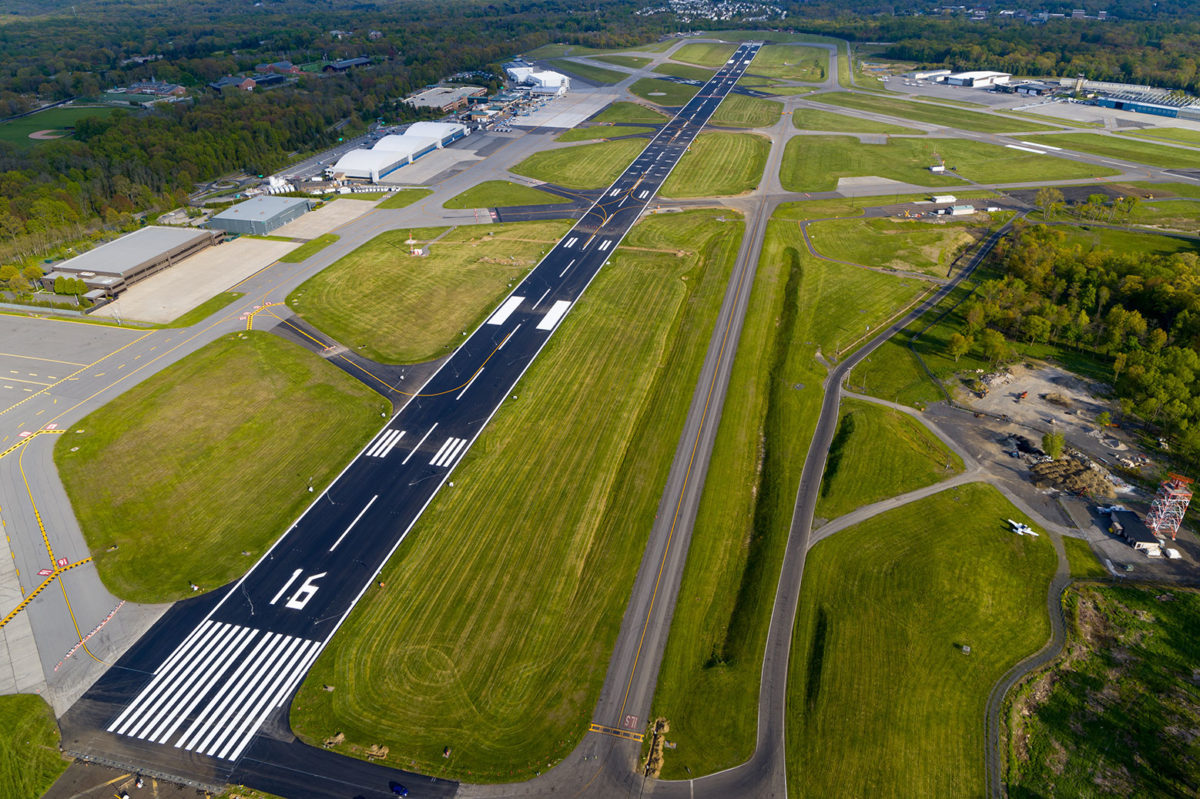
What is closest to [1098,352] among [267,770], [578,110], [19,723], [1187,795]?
[1187,795]

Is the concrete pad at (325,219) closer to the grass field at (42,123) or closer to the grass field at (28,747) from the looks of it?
the grass field at (28,747)

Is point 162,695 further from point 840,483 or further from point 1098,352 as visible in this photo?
point 1098,352

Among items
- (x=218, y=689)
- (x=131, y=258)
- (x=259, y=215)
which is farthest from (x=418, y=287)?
(x=218, y=689)

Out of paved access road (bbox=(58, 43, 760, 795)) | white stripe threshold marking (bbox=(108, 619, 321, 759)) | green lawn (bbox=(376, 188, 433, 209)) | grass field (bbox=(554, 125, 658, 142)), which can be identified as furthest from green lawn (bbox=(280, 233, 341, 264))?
grass field (bbox=(554, 125, 658, 142))

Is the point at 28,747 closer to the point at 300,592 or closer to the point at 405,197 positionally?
the point at 300,592

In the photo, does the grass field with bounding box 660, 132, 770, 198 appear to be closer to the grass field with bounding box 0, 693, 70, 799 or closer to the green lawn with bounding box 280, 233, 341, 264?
the green lawn with bounding box 280, 233, 341, 264

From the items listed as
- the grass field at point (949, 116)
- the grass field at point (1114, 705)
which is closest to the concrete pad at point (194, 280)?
the grass field at point (1114, 705)

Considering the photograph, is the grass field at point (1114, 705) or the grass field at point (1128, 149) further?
the grass field at point (1128, 149)
